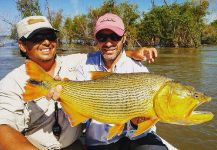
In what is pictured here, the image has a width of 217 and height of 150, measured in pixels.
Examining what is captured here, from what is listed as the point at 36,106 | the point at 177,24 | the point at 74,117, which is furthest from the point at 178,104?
the point at 177,24

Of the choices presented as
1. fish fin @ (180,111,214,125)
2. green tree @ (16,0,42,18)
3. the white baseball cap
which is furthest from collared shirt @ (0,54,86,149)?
green tree @ (16,0,42,18)

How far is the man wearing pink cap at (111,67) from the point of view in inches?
159

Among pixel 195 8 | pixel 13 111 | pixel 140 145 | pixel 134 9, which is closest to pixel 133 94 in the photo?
pixel 140 145

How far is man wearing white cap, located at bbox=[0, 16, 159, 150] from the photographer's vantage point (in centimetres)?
373

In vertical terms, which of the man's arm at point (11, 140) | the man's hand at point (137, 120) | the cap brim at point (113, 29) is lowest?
the man's arm at point (11, 140)

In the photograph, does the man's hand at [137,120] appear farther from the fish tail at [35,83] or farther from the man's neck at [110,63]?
the fish tail at [35,83]

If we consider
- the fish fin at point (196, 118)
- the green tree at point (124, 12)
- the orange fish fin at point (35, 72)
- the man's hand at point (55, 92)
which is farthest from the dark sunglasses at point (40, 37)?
the green tree at point (124, 12)

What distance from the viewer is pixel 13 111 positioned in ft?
12.1

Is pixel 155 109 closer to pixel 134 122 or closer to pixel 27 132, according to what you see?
pixel 134 122

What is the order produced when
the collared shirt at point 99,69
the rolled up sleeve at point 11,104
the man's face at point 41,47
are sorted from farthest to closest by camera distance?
the collared shirt at point 99,69
the man's face at point 41,47
the rolled up sleeve at point 11,104

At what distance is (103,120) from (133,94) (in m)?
0.39

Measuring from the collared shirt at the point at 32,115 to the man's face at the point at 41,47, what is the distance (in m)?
0.22

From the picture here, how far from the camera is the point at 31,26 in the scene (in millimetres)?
3963

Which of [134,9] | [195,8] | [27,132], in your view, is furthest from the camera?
[134,9]
